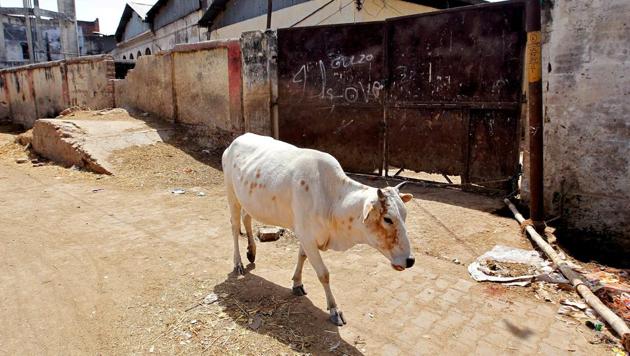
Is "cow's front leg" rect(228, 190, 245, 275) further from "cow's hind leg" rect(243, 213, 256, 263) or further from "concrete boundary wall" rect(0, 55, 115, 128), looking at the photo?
"concrete boundary wall" rect(0, 55, 115, 128)

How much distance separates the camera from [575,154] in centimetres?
512

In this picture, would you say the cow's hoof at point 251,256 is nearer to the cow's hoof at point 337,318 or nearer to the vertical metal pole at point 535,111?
the cow's hoof at point 337,318

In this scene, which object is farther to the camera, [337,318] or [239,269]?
[239,269]

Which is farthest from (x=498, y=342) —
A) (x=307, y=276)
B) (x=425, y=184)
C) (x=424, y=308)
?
(x=425, y=184)

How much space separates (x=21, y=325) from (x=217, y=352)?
1669mm

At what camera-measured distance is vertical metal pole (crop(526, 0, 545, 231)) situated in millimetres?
5113

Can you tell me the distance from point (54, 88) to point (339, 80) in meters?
13.4

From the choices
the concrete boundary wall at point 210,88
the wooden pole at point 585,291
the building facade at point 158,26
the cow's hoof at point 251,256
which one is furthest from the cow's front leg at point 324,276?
the building facade at point 158,26

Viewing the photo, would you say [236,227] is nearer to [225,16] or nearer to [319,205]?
[319,205]

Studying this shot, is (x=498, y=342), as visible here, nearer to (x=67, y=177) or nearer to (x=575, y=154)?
(x=575, y=154)

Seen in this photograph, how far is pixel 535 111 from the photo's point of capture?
5156 millimetres

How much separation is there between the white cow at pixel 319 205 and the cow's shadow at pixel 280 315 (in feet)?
0.50

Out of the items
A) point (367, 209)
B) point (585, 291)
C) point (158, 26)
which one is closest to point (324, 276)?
point (367, 209)

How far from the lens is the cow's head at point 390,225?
295 centimetres
